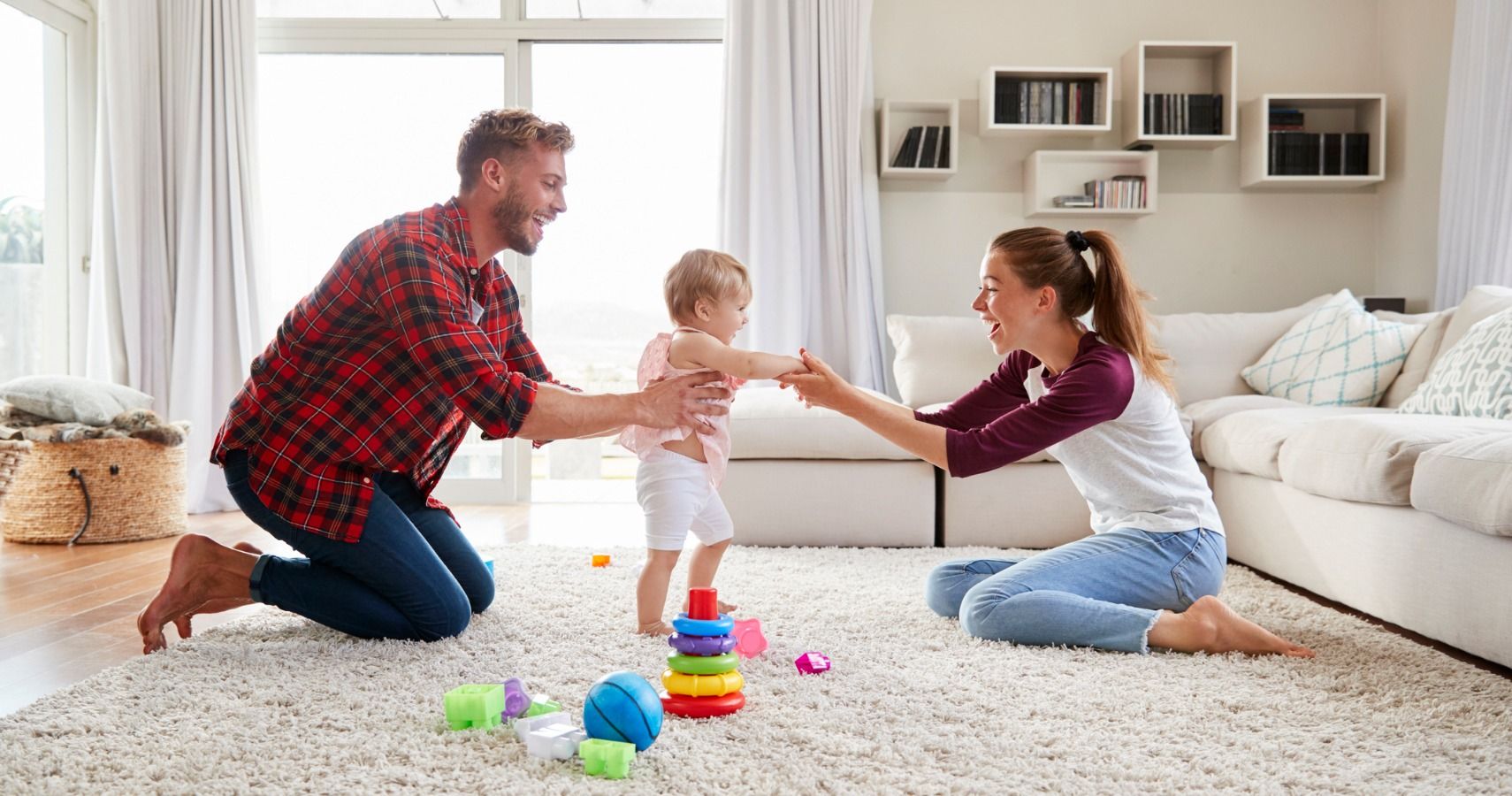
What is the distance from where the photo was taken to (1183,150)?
15.3 feet

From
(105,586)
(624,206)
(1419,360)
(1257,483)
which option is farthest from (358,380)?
(1419,360)

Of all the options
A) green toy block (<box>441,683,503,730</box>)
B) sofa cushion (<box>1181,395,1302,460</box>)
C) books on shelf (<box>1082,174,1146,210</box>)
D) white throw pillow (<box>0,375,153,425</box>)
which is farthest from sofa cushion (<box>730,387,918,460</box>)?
white throw pillow (<box>0,375,153,425</box>)


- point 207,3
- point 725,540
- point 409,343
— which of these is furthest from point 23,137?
point 725,540

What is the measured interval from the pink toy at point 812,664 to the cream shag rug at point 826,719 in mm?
29

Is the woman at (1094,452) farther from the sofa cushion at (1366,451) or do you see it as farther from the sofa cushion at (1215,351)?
the sofa cushion at (1215,351)

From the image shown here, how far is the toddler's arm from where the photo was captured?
2043 mm

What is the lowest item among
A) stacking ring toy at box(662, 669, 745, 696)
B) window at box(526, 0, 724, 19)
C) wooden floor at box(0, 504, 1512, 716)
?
wooden floor at box(0, 504, 1512, 716)

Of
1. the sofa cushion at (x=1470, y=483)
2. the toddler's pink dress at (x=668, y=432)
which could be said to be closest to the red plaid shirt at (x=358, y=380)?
the toddler's pink dress at (x=668, y=432)

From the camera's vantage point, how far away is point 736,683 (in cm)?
165

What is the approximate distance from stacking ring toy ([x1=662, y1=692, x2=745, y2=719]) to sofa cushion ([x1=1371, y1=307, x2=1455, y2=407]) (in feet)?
8.83

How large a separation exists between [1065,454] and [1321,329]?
2.01m

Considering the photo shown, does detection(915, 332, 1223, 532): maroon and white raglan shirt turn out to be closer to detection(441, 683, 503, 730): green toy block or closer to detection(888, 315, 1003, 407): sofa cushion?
detection(441, 683, 503, 730): green toy block

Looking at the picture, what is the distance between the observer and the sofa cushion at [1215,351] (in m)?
3.90

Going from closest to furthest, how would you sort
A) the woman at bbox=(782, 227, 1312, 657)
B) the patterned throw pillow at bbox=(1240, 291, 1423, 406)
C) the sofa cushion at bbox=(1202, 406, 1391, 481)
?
the woman at bbox=(782, 227, 1312, 657), the sofa cushion at bbox=(1202, 406, 1391, 481), the patterned throw pillow at bbox=(1240, 291, 1423, 406)
